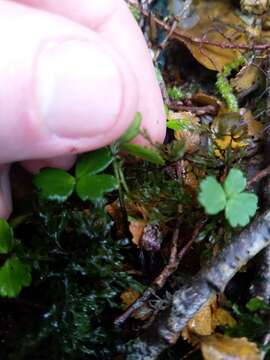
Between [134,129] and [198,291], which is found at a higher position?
[134,129]

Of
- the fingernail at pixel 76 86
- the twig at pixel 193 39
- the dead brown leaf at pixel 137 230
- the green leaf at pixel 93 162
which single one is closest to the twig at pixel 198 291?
the dead brown leaf at pixel 137 230

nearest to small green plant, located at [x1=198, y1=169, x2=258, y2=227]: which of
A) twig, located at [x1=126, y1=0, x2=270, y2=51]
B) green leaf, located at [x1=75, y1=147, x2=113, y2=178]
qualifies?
green leaf, located at [x1=75, y1=147, x2=113, y2=178]

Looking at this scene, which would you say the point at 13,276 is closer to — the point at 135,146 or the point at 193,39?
the point at 135,146

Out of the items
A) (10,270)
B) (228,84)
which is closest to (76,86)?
(10,270)

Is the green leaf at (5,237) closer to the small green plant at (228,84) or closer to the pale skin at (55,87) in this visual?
the pale skin at (55,87)

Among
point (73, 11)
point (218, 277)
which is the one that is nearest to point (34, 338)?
point (218, 277)

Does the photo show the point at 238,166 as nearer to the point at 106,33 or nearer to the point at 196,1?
the point at 106,33
